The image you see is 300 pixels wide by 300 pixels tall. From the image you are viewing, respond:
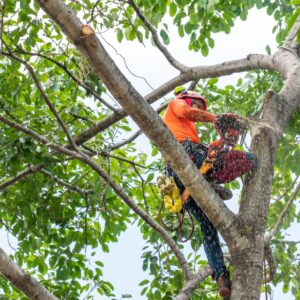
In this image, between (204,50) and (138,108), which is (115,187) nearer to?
(138,108)

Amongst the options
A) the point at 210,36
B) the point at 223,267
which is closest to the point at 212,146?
the point at 223,267

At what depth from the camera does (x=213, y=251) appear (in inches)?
159

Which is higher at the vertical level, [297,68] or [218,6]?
[218,6]

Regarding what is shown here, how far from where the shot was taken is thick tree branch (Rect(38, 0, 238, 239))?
285 cm

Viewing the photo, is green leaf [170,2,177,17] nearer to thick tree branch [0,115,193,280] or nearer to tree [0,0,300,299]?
tree [0,0,300,299]

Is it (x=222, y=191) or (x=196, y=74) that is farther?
(x=196, y=74)

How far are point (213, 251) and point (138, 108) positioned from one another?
1356 mm

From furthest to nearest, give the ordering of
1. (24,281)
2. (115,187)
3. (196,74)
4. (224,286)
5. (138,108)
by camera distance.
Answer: (196,74)
(115,187)
(224,286)
(24,281)
(138,108)

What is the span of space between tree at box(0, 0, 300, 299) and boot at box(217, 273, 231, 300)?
28 cm

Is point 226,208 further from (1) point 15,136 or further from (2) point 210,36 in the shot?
(2) point 210,36

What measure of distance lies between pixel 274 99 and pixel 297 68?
506 millimetres

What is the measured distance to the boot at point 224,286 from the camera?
146 inches

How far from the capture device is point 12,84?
17.5 ft

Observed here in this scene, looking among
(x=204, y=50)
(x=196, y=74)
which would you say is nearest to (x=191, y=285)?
(x=196, y=74)
